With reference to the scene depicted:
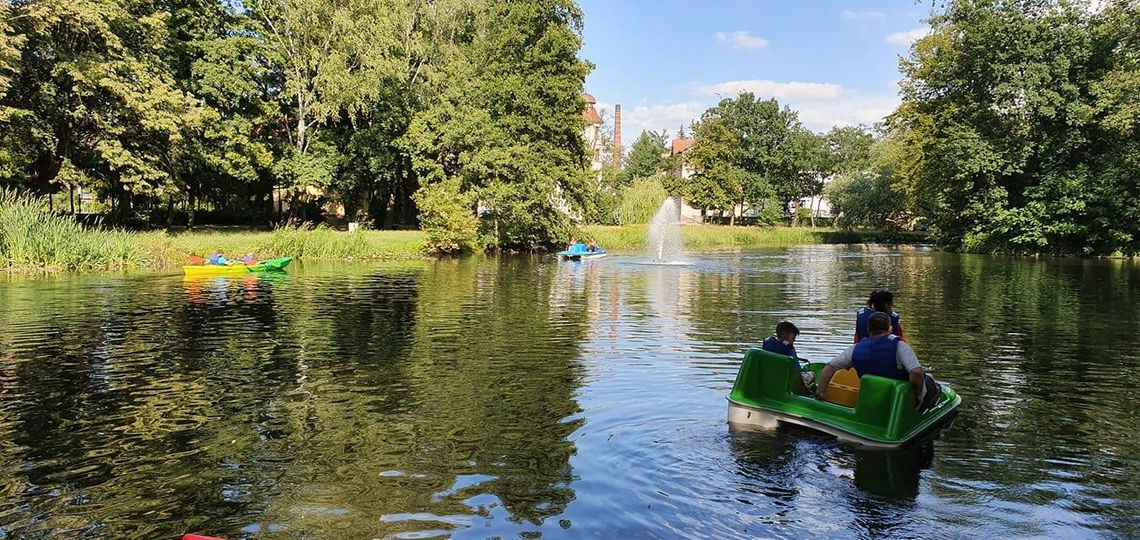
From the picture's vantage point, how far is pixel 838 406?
320 inches

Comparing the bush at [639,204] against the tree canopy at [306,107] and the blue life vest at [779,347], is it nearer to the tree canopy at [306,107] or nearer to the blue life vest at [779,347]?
the tree canopy at [306,107]

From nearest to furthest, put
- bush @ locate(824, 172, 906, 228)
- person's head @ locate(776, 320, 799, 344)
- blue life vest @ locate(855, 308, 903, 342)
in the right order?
person's head @ locate(776, 320, 799, 344), blue life vest @ locate(855, 308, 903, 342), bush @ locate(824, 172, 906, 228)

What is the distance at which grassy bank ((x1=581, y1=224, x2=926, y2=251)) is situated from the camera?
186ft

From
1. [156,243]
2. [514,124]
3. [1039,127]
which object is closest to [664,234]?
[514,124]

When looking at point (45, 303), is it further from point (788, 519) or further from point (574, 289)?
point (788, 519)

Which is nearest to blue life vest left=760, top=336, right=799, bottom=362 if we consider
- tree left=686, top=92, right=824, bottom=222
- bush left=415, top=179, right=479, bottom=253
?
bush left=415, top=179, right=479, bottom=253

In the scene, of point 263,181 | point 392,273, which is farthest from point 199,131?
point 392,273

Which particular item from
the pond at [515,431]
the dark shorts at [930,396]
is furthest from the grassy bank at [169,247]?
the dark shorts at [930,396]

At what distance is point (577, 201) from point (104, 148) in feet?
92.1

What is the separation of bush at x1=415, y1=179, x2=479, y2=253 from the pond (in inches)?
977

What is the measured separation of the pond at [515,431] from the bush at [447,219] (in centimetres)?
2481

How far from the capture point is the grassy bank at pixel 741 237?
5675 cm

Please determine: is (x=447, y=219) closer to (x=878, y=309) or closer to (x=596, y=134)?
(x=878, y=309)

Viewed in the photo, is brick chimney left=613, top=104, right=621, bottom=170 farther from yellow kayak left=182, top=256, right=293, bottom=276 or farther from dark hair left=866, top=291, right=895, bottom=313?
dark hair left=866, top=291, right=895, bottom=313
